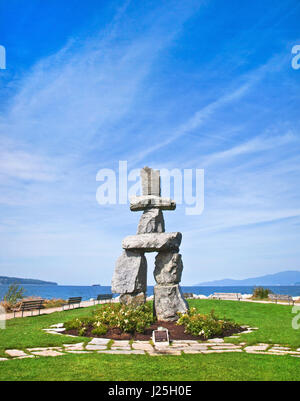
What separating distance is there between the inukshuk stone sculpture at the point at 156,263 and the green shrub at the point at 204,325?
928mm

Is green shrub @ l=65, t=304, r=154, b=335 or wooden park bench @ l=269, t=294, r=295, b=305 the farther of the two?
wooden park bench @ l=269, t=294, r=295, b=305

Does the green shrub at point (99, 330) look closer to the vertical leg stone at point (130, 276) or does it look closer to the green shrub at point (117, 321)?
the green shrub at point (117, 321)

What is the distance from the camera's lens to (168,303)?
1204 cm

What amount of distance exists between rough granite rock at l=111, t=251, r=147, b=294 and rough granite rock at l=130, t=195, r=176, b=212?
1.84 metres

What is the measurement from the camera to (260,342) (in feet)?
29.9

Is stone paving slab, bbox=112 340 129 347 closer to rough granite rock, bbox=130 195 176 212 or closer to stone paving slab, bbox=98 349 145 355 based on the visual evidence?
stone paving slab, bbox=98 349 145 355

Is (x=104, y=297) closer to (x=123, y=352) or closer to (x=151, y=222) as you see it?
(x=151, y=222)

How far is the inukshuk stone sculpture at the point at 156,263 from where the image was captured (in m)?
12.1

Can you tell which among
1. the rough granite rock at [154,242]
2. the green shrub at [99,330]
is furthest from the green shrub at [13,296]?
the green shrub at [99,330]

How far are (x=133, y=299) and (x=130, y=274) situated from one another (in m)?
0.93

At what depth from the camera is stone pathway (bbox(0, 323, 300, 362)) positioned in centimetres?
760

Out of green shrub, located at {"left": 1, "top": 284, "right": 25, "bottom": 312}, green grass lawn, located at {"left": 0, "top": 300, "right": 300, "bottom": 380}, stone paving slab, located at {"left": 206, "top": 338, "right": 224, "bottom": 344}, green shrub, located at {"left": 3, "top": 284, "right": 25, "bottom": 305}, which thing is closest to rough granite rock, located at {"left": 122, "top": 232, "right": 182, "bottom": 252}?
stone paving slab, located at {"left": 206, "top": 338, "right": 224, "bottom": 344}

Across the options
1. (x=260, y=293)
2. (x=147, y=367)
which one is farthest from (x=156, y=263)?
(x=260, y=293)
